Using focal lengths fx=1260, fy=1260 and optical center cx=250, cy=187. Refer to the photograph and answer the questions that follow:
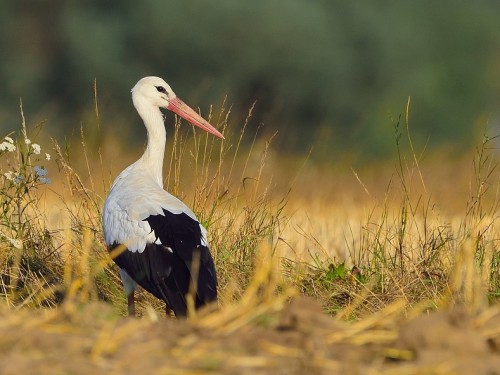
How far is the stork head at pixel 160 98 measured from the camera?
8.16 meters

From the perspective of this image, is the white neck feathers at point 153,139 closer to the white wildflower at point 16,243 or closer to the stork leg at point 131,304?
the stork leg at point 131,304

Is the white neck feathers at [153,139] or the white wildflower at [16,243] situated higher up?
the white neck feathers at [153,139]

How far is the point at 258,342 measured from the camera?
380cm

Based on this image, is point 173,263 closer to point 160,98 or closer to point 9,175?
point 9,175

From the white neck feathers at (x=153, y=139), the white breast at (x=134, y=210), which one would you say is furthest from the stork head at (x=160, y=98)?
the white breast at (x=134, y=210)

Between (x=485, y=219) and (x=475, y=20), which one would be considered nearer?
(x=485, y=219)

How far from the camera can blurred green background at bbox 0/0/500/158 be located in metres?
24.9

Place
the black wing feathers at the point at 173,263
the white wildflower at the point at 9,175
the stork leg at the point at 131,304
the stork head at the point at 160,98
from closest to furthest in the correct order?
1. the black wing feathers at the point at 173,263
2. the stork leg at the point at 131,304
3. the white wildflower at the point at 9,175
4. the stork head at the point at 160,98

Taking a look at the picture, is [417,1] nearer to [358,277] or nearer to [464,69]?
[464,69]

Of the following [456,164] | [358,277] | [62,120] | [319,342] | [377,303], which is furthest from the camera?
[62,120]

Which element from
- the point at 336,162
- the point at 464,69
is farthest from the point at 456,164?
the point at 464,69

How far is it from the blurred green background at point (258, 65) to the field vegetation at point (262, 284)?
10814 millimetres

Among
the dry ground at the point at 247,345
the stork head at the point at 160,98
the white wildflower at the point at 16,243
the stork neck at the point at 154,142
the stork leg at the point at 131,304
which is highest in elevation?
the stork head at the point at 160,98

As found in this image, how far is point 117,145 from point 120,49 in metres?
10.2
